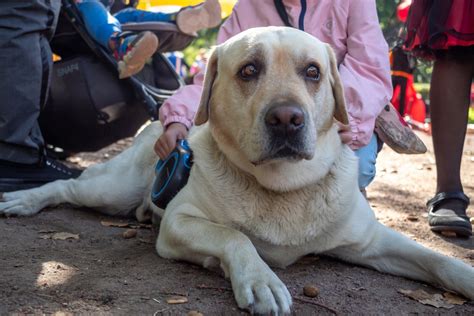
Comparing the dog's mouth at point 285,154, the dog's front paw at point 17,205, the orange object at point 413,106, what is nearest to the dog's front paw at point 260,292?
the dog's mouth at point 285,154

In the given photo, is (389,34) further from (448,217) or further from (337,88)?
(337,88)

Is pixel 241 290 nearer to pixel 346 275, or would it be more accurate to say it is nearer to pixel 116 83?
pixel 346 275

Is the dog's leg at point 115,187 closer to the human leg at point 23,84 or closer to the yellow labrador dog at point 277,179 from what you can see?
the human leg at point 23,84

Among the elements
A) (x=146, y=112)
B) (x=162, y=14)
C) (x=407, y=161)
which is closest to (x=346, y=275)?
(x=146, y=112)

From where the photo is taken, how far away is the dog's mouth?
89.1 inches

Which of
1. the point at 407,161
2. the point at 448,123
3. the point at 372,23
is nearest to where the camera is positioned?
the point at 372,23

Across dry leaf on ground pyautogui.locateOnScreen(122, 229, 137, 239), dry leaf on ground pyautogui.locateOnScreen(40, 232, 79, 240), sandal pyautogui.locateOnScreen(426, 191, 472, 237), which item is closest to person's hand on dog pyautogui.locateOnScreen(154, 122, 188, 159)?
dry leaf on ground pyautogui.locateOnScreen(122, 229, 137, 239)

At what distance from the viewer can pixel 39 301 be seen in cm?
208

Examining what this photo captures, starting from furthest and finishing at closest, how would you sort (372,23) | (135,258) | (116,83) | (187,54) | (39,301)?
(187,54), (116,83), (372,23), (135,258), (39,301)

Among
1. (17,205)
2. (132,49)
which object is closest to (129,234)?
(17,205)

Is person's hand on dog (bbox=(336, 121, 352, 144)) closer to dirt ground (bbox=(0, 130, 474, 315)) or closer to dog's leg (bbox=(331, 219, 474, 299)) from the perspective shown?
dog's leg (bbox=(331, 219, 474, 299))

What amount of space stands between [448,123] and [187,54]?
40.8 ft

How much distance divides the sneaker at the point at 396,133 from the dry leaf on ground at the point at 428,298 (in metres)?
1.01

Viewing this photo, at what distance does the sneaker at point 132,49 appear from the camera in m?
4.02
